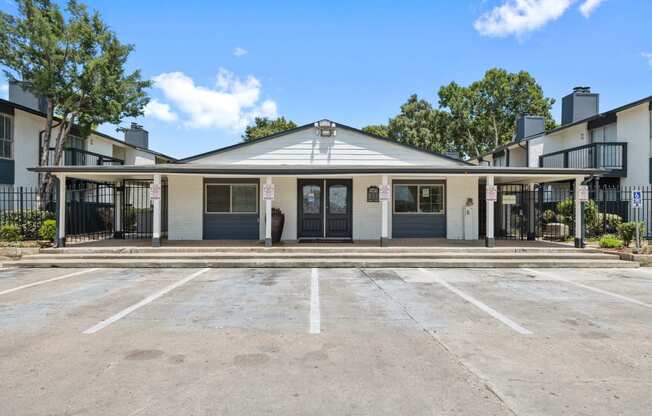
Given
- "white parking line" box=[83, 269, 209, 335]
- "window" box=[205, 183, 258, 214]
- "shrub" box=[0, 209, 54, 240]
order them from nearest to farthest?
"white parking line" box=[83, 269, 209, 335] → "shrub" box=[0, 209, 54, 240] → "window" box=[205, 183, 258, 214]

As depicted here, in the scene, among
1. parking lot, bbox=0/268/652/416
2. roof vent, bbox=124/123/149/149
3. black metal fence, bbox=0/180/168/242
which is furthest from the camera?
roof vent, bbox=124/123/149/149

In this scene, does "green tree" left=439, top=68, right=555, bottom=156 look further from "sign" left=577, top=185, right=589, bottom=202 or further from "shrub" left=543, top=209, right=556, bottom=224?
"sign" left=577, top=185, right=589, bottom=202

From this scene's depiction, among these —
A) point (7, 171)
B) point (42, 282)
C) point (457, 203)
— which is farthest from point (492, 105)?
point (42, 282)

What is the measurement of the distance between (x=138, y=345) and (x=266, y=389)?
77.3 inches

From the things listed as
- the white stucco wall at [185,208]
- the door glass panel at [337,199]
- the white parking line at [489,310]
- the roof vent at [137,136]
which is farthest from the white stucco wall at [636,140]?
the roof vent at [137,136]

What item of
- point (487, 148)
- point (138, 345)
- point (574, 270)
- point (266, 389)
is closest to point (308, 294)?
point (138, 345)

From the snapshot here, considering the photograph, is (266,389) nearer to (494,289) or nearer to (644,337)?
(644,337)

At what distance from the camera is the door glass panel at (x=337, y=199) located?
1437 centimetres

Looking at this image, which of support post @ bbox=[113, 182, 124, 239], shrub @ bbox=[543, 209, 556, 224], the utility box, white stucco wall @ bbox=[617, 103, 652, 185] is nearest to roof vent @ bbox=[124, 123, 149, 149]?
support post @ bbox=[113, 182, 124, 239]

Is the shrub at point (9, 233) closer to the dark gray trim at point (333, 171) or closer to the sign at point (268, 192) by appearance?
the dark gray trim at point (333, 171)

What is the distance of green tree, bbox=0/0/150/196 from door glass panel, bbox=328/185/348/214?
383 inches

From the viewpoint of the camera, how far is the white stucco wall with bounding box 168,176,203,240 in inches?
556

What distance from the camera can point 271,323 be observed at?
18.1 feet

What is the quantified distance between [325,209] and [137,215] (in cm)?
839
